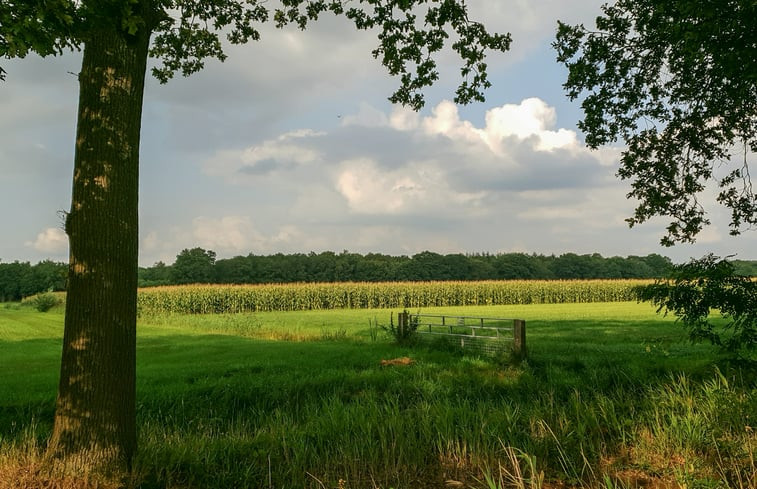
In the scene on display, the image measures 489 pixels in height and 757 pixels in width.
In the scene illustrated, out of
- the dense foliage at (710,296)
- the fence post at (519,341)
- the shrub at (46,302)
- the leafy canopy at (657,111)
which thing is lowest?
the shrub at (46,302)

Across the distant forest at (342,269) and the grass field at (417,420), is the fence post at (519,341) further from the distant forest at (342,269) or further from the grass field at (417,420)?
the distant forest at (342,269)

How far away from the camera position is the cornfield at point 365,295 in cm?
4378

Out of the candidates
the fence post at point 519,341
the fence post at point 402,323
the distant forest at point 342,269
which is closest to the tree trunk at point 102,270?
the fence post at point 519,341

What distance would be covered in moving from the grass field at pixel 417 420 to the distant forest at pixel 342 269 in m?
66.7

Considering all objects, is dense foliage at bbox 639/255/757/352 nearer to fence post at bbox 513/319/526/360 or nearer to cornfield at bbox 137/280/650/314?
fence post at bbox 513/319/526/360

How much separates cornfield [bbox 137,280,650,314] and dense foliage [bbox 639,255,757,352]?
33.4 m

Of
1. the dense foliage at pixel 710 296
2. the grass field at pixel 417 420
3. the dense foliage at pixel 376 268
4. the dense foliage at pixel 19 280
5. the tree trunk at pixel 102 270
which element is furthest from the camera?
the dense foliage at pixel 19 280

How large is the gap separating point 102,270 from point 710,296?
8.20 metres

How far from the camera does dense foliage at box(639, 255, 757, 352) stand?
760 cm

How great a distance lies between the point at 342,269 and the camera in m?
86.6

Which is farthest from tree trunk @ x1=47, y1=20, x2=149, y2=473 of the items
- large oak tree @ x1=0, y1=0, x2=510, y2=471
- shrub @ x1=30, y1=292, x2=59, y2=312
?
shrub @ x1=30, y1=292, x2=59, y2=312

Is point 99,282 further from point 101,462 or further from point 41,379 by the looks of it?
point 41,379

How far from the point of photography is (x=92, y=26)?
4.75 metres

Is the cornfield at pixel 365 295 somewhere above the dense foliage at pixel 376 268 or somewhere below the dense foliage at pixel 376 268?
below
